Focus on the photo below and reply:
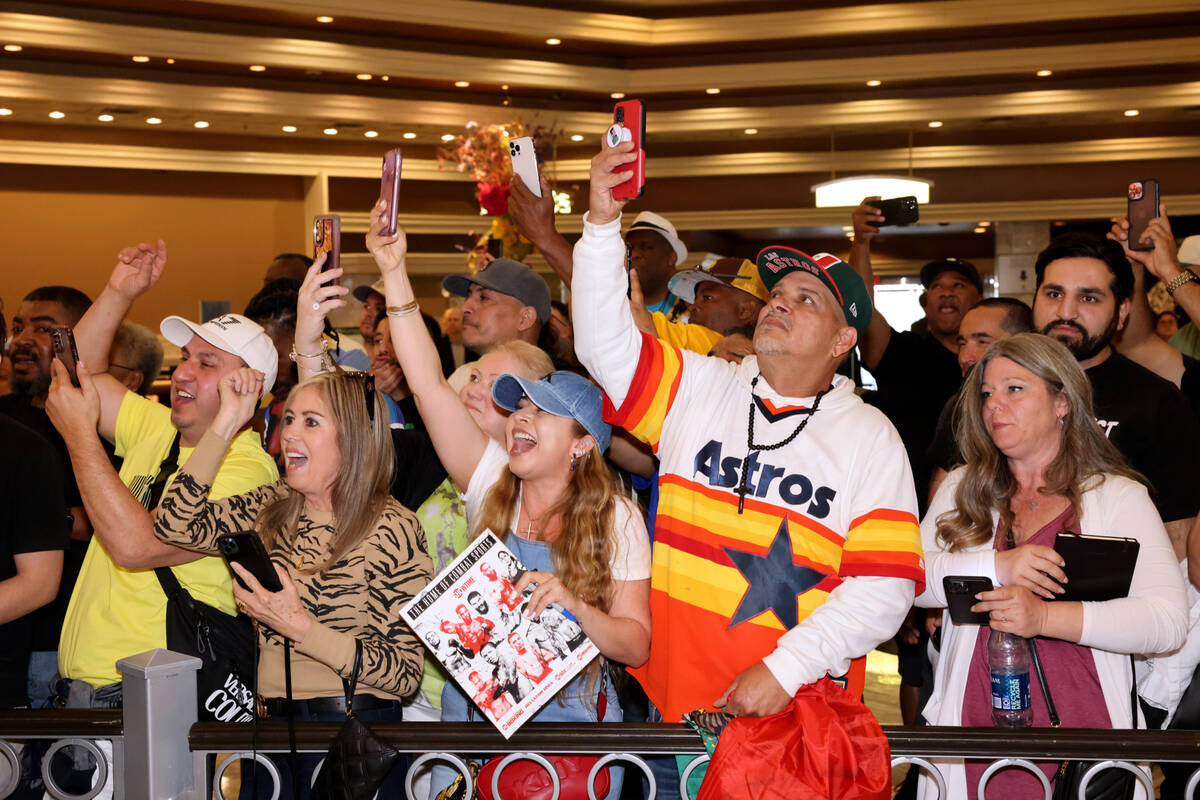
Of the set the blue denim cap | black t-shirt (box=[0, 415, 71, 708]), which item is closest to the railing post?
black t-shirt (box=[0, 415, 71, 708])

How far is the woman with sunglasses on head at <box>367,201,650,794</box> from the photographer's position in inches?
85.9

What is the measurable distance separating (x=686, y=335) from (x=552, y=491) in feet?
3.92

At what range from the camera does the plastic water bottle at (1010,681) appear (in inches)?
83.1

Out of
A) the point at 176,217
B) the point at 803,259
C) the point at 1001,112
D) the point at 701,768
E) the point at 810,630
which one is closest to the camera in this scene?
the point at 810,630

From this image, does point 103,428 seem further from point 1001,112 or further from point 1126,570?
point 1001,112

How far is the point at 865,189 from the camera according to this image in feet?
25.5

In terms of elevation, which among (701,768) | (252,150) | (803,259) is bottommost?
(701,768)

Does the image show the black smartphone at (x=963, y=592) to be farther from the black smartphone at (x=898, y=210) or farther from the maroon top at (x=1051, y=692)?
the black smartphone at (x=898, y=210)

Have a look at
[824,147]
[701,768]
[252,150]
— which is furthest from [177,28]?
[701,768]

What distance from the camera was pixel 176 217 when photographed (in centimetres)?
873

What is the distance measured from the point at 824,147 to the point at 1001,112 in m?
1.38

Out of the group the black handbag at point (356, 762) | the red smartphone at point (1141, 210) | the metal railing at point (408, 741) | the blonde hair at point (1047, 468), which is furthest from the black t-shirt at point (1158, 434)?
the black handbag at point (356, 762)

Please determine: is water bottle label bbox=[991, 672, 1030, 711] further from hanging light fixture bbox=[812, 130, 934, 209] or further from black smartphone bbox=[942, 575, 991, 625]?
hanging light fixture bbox=[812, 130, 934, 209]

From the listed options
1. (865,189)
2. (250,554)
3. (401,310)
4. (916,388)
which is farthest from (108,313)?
(865,189)
